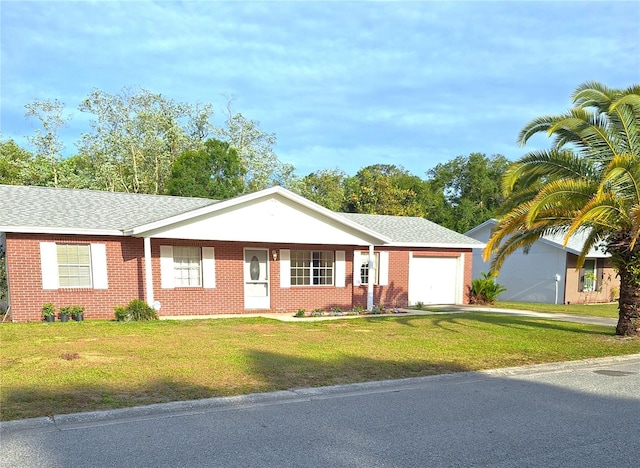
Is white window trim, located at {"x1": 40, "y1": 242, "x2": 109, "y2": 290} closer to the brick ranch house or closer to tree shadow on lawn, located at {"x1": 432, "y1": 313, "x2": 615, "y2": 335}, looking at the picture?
the brick ranch house

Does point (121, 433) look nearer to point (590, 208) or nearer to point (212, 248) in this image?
point (590, 208)

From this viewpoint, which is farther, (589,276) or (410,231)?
(589,276)

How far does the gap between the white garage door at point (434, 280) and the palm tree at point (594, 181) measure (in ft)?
25.9

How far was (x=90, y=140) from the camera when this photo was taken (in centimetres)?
3684

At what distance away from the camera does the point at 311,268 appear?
55.9 feet

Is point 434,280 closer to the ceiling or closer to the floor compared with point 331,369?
closer to the floor

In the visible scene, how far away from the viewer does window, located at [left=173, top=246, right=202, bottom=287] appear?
15.0 meters

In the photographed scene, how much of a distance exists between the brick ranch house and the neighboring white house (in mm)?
8417

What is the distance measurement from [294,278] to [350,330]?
481cm

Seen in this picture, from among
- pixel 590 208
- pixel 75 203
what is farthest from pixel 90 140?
pixel 590 208

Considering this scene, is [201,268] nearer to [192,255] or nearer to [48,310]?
[192,255]

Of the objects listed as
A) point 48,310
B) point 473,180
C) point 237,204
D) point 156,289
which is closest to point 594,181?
point 237,204

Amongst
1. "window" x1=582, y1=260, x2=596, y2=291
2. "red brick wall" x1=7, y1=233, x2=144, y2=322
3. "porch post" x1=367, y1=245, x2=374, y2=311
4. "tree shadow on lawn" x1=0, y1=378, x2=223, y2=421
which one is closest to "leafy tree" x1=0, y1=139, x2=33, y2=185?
"red brick wall" x1=7, y1=233, x2=144, y2=322

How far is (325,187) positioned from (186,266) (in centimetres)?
3331
